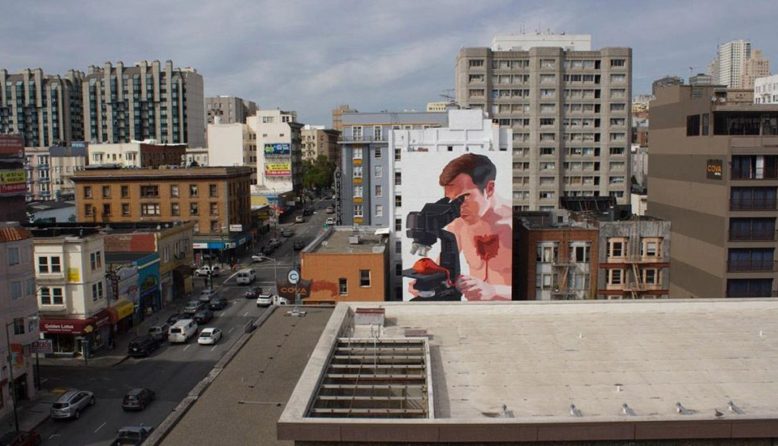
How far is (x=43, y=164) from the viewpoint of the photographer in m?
159

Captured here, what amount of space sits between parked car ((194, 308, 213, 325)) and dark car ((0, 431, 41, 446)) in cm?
2854

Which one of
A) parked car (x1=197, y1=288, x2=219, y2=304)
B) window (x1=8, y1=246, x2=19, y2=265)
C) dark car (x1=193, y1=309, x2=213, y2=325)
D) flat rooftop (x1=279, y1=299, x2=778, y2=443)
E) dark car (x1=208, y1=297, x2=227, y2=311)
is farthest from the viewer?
parked car (x1=197, y1=288, x2=219, y2=304)

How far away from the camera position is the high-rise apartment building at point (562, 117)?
354ft

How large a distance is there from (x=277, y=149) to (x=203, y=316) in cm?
9213

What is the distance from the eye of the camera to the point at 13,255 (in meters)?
47.5

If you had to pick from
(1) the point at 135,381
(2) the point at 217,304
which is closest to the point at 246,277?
(2) the point at 217,304

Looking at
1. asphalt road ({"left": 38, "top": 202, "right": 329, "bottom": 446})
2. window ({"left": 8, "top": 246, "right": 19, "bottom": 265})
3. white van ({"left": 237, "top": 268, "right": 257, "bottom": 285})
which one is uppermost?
window ({"left": 8, "top": 246, "right": 19, "bottom": 265})

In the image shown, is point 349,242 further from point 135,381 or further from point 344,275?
point 135,381

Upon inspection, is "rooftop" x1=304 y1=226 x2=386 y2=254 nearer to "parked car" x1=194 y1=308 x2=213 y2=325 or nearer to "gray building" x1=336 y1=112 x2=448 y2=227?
"parked car" x1=194 y1=308 x2=213 y2=325

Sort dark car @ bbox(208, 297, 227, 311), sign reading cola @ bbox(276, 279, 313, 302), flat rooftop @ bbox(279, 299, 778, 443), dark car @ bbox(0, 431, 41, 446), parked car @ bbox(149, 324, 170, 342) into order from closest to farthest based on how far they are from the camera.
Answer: flat rooftop @ bbox(279, 299, 778, 443) < dark car @ bbox(0, 431, 41, 446) < sign reading cola @ bbox(276, 279, 313, 302) < parked car @ bbox(149, 324, 170, 342) < dark car @ bbox(208, 297, 227, 311)

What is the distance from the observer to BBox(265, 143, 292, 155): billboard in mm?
158000

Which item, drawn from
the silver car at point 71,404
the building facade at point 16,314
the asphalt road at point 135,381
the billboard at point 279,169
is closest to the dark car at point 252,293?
the asphalt road at point 135,381

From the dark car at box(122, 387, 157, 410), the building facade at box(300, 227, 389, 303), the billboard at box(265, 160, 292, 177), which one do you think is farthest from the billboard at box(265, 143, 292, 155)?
the dark car at box(122, 387, 157, 410)

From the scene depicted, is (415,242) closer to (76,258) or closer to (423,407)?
(76,258)
